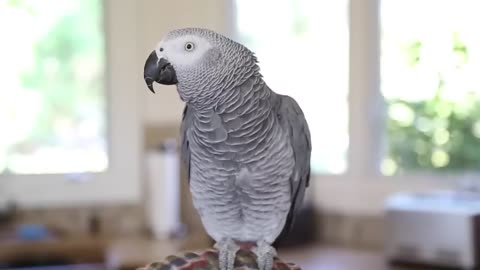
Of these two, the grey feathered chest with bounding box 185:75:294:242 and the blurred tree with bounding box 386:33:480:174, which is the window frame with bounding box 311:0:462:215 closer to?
the blurred tree with bounding box 386:33:480:174

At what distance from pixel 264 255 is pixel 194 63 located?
0.32 m

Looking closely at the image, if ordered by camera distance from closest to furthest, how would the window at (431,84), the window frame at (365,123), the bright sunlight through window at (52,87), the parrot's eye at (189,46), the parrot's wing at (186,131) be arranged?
the parrot's eye at (189,46) → the parrot's wing at (186,131) → the window at (431,84) → the window frame at (365,123) → the bright sunlight through window at (52,87)

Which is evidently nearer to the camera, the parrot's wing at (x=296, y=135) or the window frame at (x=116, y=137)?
the parrot's wing at (x=296, y=135)

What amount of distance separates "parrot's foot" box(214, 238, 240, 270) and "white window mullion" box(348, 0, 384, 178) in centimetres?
141

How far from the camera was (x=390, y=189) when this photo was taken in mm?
2439

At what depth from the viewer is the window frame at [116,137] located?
8.71ft

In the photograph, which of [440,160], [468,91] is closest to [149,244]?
[440,160]

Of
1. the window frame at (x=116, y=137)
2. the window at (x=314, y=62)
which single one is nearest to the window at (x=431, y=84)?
the window at (x=314, y=62)

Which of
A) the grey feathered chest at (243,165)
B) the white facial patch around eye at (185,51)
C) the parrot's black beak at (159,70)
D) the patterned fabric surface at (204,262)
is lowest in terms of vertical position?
the patterned fabric surface at (204,262)

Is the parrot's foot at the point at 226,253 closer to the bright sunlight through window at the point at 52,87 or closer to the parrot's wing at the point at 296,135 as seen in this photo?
the parrot's wing at the point at 296,135

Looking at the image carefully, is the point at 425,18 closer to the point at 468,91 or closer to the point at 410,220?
the point at 468,91

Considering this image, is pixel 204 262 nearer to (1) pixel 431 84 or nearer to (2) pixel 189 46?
(2) pixel 189 46

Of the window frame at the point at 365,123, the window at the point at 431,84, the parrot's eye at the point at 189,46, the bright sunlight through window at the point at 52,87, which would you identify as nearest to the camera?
the parrot's eye at the point at 189,46

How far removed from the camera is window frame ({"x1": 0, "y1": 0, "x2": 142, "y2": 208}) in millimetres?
2654
